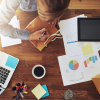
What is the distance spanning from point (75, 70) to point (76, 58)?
3.6 inches

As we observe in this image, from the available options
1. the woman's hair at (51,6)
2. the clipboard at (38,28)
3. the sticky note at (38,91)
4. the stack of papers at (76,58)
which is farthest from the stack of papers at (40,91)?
the woman's hair at (51,6)

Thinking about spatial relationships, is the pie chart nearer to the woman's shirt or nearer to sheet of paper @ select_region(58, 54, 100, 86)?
sheet of paper @ select_region(58, 54, 100, 86)

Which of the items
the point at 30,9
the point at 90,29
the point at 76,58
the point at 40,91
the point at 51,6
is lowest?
the point at 40,91

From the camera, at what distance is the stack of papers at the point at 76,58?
2.53 ft

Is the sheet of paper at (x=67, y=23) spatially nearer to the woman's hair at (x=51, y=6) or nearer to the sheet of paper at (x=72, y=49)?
the sheet of paper at (x=72, y=49)

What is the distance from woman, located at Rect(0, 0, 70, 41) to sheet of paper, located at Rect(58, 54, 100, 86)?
265 mm

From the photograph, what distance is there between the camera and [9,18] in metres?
0.65

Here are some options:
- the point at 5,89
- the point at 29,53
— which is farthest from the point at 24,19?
the point at 5,89

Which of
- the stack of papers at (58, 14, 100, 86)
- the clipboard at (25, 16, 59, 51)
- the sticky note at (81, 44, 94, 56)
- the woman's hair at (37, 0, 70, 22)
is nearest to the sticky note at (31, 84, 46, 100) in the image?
the stack of papers at (58, 14, 100, 86)

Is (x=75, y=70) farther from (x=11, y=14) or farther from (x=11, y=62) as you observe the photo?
(x=11, y=14)

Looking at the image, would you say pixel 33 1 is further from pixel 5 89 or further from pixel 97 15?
pixel 5 89

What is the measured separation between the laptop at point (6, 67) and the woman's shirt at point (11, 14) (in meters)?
0.17

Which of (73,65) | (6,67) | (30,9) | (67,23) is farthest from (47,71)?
(30,9)

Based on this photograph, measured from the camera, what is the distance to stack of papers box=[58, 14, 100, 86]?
0.77 m
